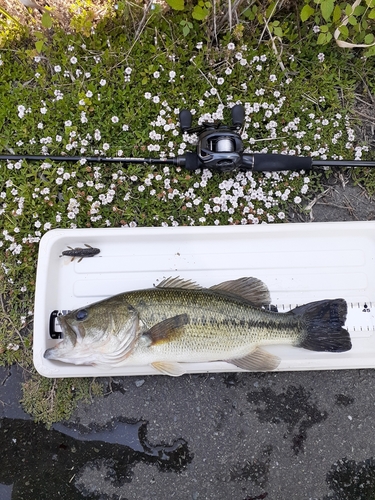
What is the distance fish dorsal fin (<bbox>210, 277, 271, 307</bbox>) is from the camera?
2502mm

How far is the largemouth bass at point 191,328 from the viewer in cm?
230

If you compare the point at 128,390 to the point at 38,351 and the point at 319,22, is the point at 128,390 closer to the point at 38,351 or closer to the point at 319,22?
the point at 38,351

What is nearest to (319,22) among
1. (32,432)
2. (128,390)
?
(128,390)

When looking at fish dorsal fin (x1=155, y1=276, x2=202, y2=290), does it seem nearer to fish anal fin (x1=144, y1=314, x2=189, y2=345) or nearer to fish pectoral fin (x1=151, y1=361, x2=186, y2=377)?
fish anal fin (x1=144, y1=314, x2=189, y2=345)

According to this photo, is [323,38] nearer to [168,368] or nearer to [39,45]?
[39,45]

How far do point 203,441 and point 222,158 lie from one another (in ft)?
6.75

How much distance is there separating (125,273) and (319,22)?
98.6 inches

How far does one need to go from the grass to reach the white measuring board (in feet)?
0.74

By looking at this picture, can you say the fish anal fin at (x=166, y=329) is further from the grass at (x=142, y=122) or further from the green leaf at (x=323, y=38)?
Answer: the green leaf at (x=323, y=38)

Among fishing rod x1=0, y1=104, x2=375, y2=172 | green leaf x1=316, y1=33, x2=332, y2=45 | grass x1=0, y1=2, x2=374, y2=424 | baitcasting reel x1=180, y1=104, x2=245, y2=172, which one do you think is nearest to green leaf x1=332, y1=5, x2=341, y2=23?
green leaf x1=316, y1=33, x2=332, y2=45

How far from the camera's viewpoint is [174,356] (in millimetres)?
2412

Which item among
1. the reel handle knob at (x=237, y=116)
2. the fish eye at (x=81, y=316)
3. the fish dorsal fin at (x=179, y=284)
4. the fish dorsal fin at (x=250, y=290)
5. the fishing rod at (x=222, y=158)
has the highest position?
the reel handle knob at (x=237, y=116)

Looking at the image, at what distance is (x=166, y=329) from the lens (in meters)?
2.32

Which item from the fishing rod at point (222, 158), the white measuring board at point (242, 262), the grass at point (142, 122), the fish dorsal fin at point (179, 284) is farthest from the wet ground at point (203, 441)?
the fishing rod at point (222, 158)
